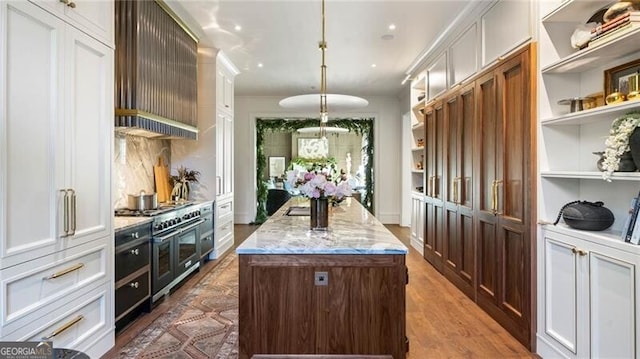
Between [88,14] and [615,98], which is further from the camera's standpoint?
[88,14]

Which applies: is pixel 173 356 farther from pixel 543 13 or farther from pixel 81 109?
pixel 543 13

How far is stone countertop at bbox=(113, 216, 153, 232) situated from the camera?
2.77 meters

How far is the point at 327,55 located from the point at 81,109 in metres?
3.78

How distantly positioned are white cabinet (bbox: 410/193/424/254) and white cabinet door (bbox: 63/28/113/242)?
423cm

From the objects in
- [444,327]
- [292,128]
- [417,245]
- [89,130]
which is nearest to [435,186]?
[417,245]

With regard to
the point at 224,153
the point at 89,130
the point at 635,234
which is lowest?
the point at 635,234

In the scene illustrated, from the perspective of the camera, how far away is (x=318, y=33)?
4.50 m

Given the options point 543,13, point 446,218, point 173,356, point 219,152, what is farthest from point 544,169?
point 219,152

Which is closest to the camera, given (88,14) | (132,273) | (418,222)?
(88,14)

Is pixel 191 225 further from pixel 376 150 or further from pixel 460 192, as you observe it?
pixel 376 150

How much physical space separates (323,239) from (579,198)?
184cm

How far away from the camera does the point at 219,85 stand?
5.42 meters

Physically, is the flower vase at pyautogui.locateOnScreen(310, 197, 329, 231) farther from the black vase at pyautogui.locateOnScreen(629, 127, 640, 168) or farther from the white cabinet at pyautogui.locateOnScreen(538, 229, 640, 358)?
the black vase at pyautogui.locateOnScreen(629, 127, 640, 168)

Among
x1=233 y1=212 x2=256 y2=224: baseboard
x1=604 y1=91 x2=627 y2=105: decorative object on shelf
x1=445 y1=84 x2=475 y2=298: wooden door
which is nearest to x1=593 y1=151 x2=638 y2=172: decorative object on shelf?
x1=604 y1=91 x2=627 y2=105: decorative object on shelf
